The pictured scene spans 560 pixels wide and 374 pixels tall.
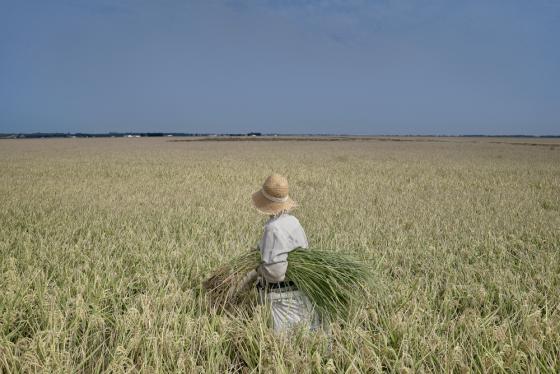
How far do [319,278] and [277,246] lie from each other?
1.28 ft

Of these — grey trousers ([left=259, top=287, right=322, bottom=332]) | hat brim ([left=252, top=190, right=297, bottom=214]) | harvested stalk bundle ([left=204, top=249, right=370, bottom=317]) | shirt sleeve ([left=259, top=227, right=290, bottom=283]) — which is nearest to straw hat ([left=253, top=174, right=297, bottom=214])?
hat brim ([left=252, top=190, right=297, bottom=214])

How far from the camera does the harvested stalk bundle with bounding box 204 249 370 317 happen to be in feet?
8.22

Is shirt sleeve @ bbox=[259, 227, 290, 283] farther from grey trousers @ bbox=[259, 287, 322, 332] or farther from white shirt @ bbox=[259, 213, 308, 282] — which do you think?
grey trousers @ bbox=[259, 287, 322, 332]

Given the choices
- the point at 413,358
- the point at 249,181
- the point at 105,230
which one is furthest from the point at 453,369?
the point at 249,181

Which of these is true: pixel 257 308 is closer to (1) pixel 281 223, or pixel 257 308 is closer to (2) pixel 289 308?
(2) pixel 289 308

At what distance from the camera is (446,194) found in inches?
383

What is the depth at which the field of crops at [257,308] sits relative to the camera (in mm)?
2074

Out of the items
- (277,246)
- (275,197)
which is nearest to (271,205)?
(275,197)

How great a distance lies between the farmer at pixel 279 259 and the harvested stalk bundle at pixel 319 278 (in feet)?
0.22

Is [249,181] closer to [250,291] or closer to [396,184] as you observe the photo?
[396,184]

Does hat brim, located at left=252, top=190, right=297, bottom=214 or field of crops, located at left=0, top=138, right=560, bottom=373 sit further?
hat brim, located at left=252, top=190, right=297, bottom=214

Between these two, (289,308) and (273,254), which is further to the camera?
(289,308)

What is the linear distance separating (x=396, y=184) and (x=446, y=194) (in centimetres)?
202

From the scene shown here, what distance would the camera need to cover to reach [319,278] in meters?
2.52
